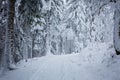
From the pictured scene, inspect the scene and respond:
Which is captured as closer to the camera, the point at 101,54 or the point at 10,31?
the point at 10,31

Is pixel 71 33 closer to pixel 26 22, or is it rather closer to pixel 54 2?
pixel 54 2

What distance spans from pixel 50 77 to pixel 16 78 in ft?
6.15

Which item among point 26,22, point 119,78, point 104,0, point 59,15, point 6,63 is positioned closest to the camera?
point 119,78

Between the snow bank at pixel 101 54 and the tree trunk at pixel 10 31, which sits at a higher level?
the tree trunk at pixel 10 31

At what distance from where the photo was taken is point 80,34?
116 feet

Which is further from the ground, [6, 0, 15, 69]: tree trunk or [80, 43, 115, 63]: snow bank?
[6, 0, 15, 69]: tree trunk

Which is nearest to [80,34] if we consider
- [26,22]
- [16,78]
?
[26,22]

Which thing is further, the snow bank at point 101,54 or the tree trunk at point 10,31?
the tree trunk at point 10,31

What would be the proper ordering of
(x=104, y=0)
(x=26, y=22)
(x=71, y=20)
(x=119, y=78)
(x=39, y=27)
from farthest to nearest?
(x=71, y=20) < (x=39, y=27) < (x=26, y=22) < (x=104, y=0) < (x=119, y=78)

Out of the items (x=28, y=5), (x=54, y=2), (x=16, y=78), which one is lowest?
(x=16, y=78)

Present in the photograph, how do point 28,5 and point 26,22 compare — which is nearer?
point 28,5

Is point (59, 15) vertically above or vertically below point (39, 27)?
above

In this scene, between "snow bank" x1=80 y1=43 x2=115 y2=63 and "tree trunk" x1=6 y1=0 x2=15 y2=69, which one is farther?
"tree trunk" x1=6 y1=0 x2=15 y2=69

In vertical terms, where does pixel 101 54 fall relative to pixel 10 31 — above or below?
below
